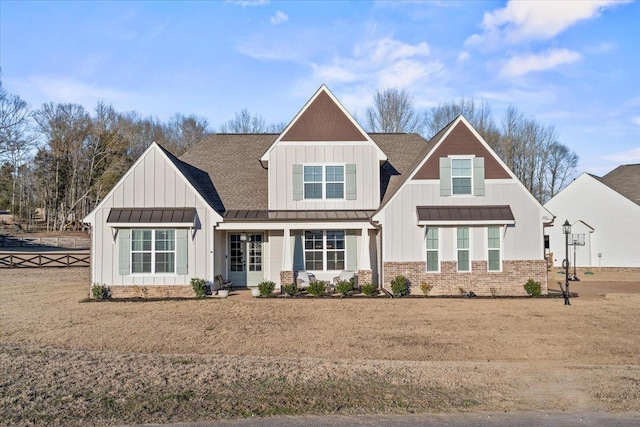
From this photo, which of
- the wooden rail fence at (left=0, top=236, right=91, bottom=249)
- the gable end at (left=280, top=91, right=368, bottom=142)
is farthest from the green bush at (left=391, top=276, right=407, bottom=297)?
the wooden rail fence at (left=0, top=236, right=91, bottom=249)

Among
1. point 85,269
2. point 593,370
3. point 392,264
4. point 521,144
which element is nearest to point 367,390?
point 593,370

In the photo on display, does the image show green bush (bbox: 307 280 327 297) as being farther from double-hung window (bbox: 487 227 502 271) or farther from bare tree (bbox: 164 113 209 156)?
bare tree (bbox: 164 113 209 156)

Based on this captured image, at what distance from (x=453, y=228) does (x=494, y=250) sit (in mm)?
1670

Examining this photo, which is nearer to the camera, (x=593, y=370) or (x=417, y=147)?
(x=593, y=370)

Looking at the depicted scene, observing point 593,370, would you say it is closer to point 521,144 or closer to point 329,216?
point 329,216

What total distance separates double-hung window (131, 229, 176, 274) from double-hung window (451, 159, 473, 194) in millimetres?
10269

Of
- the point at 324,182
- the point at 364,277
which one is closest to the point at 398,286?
the point at 364,277

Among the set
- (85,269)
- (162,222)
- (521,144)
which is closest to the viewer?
(162,222)

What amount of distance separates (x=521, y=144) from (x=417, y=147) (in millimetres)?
32773

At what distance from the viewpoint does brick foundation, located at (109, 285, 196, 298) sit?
17.6 metres

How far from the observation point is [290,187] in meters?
19.5

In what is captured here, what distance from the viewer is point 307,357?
9.61m

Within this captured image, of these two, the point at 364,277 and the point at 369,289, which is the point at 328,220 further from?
the point at 369,289

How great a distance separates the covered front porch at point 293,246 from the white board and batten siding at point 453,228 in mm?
963
